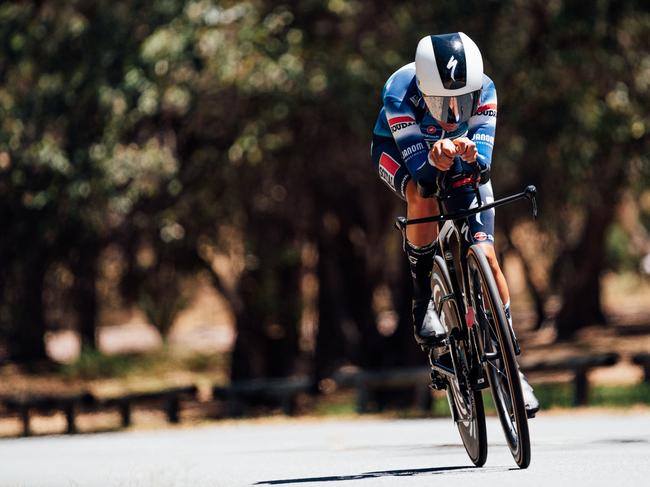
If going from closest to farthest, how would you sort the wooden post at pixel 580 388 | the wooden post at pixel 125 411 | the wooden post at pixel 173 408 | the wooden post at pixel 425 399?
the wooden post at pixel 580 388, the wooden post at pixel 425 399, the wooden post at pixel 173 408, the wooden post at pixel 125 411

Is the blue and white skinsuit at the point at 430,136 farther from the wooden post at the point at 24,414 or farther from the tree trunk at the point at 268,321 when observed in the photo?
the tree trunk at the point at 268,321

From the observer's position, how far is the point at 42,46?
715 inches

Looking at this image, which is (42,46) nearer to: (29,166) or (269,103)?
(29,166)

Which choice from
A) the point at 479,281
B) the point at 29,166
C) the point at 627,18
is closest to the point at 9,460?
the point at 479,281

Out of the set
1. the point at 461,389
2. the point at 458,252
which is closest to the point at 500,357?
the point at 461,389

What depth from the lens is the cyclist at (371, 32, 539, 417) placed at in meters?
7.19

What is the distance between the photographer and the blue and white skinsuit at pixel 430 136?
7430 mm

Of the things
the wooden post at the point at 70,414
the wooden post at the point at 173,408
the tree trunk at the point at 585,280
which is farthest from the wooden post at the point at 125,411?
the tree trunk at the point at 585,280

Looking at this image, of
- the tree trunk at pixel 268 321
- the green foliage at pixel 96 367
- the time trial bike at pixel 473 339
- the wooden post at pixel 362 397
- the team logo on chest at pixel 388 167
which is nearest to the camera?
the time trial bike at pixel 473 339

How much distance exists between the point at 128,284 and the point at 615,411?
1480 centimetres

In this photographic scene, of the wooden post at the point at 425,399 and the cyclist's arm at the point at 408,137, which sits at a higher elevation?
the cyclist's arm at the point at 408,137

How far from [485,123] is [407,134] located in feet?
1.37

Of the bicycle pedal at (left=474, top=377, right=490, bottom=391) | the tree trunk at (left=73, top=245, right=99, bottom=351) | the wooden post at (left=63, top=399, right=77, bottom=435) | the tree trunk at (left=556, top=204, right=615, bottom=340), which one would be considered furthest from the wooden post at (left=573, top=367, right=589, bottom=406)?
the tree trunk at (left=556, top=204, right=615, bottom=340)

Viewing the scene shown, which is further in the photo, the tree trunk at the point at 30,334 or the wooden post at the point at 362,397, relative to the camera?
the tree trunk at the point at 30,334
